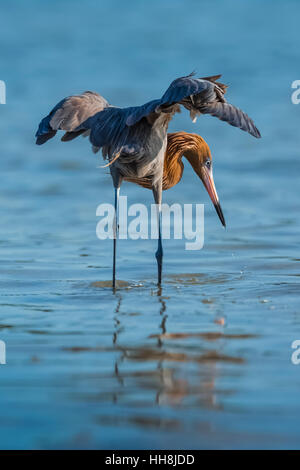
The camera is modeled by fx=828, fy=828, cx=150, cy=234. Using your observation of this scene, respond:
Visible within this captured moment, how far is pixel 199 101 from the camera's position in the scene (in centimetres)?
600

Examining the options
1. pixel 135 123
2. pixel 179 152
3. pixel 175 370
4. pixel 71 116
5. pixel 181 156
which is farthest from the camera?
pixel 181 156

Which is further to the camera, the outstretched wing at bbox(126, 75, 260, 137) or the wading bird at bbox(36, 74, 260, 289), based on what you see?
the wading bird at bbox(36, 74, 260, 289)

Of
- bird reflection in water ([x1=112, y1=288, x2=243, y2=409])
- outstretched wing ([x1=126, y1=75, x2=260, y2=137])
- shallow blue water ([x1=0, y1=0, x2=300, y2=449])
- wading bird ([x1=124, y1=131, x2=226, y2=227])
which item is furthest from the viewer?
wading bird ([x1=124, y1=131, x2=226, y2=227])

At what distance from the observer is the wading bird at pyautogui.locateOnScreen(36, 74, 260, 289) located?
605cm

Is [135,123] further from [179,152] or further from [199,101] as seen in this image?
[179,152]

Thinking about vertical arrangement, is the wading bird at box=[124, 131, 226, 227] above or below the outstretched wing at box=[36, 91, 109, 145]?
above

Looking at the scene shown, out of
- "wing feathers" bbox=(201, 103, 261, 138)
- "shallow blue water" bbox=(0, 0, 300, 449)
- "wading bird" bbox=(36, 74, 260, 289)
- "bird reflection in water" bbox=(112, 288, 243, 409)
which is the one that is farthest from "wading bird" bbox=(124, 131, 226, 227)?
"bird reflection in water" bbox=(112, 288, 243, 409)

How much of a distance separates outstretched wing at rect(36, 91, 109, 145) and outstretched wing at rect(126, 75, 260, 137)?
56 cm

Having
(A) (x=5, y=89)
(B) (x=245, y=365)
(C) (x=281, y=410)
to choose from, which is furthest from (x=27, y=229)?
(A) (x=5, y=89)

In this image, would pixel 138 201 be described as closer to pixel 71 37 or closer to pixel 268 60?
pixel 268 60

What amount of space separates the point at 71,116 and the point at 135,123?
1.77ft

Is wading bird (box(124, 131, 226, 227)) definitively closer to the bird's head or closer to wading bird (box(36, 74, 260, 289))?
the bird's head

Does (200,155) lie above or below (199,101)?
above

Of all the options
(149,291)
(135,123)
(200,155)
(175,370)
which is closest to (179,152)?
(200,155)
